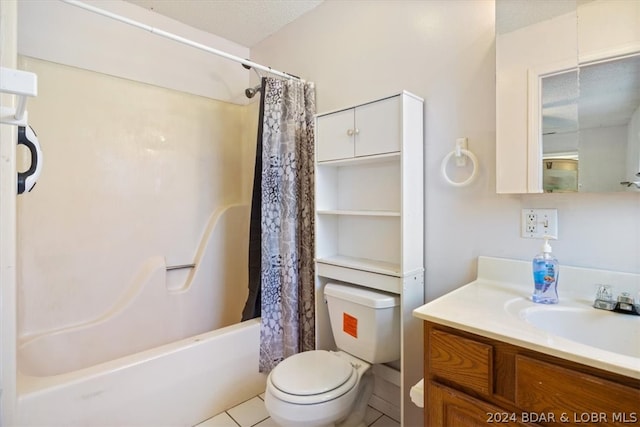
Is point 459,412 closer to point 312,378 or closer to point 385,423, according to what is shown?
point 312,378

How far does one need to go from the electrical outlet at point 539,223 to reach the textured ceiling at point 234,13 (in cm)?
175

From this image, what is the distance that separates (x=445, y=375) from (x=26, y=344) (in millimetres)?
2082

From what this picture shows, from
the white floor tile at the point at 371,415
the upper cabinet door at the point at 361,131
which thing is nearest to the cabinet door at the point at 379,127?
the upper cabinet door at the point at 361,131

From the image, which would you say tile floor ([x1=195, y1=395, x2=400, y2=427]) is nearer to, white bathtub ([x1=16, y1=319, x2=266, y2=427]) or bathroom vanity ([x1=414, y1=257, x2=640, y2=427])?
white bathtub ([x1=16, y1=319, x2=266, y2=427])

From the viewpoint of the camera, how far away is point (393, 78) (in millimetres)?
1697

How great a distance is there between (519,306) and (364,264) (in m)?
0.72

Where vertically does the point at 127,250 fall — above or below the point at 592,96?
below

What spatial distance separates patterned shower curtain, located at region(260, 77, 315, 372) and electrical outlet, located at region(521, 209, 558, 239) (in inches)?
43.2

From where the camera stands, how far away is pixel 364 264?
5.45 ft

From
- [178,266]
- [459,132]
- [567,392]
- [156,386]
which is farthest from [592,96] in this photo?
[178,266]

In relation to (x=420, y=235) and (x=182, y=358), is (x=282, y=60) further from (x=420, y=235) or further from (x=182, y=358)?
(x=182, y=358)

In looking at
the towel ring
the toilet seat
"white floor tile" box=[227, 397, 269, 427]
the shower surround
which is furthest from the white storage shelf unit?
the shower surround

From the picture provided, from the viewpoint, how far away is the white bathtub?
4.25 ft

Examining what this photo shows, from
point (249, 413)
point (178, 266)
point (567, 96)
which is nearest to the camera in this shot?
point (567, 96)
